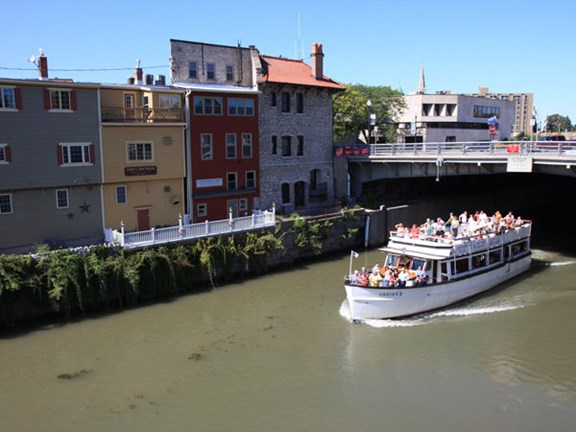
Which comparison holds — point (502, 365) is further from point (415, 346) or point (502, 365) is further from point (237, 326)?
point (237, 326)

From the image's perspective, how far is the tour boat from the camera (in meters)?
24.3

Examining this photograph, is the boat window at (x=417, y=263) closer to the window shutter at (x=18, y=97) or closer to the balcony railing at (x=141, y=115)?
the balcony railing at (x=141, y=115)

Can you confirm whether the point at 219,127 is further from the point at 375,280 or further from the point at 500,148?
the point at 500,148

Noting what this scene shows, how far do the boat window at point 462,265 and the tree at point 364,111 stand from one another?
26.4m

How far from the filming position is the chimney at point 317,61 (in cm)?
4308

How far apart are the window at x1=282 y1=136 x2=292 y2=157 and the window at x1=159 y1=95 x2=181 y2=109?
1007 centimetres

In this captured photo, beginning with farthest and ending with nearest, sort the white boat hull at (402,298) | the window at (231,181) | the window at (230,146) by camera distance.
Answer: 1. the window at (231,181)
2. the window at (230,146)
3. the white boat hull at (402,298)

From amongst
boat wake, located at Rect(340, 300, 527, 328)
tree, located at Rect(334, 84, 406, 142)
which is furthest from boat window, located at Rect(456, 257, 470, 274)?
tree, located at Rect(334, 84, 406, 142)

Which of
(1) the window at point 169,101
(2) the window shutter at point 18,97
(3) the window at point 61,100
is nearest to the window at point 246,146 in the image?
(1) the window at point 169,101

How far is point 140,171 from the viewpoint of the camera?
31.8 meters

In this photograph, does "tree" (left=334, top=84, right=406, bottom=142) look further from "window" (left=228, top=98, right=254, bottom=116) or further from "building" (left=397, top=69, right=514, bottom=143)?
"window" (left=228, top=98, right=254, bottom=116)

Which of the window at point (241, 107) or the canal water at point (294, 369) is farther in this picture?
the window at point (241, 107)

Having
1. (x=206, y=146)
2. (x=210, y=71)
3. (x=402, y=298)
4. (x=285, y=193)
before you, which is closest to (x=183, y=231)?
(x=206, y=146)

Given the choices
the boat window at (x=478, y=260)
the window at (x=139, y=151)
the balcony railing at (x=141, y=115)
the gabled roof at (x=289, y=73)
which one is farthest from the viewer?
the gabled roof at (x=289, y=73)
